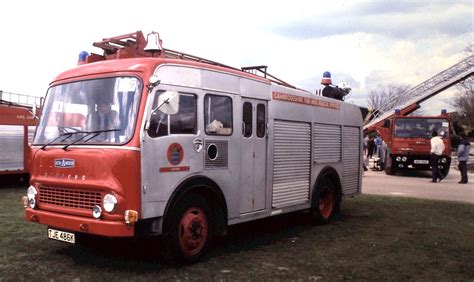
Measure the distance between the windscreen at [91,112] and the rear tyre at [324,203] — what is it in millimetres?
4222

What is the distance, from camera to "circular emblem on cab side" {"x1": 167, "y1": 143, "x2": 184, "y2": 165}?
226 inches

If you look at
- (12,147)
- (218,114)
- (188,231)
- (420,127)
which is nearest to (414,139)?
(420,127)

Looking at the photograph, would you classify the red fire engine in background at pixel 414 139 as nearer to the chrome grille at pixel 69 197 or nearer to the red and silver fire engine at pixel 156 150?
the red and silver fire engine at pixel 156 150

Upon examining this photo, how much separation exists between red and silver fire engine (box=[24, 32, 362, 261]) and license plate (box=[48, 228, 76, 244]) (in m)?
0.01

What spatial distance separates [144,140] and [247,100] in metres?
2.06

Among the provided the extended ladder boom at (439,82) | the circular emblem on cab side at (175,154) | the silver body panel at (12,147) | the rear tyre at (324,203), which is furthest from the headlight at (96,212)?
the extended ladder boom at (439,82)

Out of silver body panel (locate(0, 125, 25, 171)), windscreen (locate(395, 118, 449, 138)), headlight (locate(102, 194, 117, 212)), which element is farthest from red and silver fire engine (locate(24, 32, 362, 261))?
windscreen (locate(395, 118, 449, 138))

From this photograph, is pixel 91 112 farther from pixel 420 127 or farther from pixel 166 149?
pixel 420 127

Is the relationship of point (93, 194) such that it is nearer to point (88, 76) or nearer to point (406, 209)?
point (88, 76)

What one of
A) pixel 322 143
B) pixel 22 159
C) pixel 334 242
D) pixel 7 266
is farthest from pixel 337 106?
pixel 22 159

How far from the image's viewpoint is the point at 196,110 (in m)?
6.14

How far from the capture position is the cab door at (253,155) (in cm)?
693

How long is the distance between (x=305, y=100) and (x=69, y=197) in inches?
169

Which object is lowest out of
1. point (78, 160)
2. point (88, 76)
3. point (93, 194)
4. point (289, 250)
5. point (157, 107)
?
point (289, 250)
